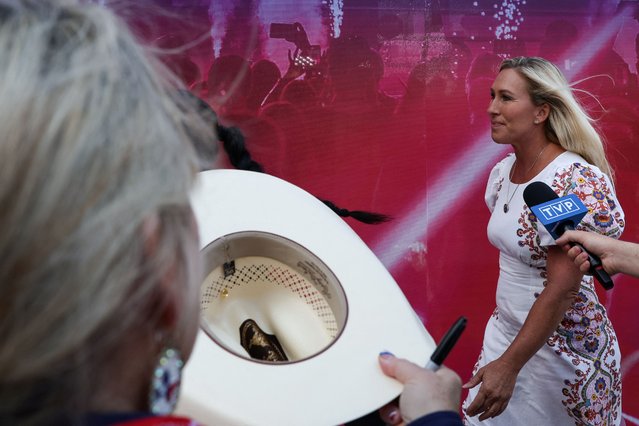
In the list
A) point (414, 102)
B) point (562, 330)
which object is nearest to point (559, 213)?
point (562, 330)

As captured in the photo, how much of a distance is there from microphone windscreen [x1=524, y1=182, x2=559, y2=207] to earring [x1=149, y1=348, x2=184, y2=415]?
43.4 inches

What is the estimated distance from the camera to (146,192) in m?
0.44

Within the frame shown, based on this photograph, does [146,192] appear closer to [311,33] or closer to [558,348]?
[558,348]

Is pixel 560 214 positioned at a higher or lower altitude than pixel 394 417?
higher

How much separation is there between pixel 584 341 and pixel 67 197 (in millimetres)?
1632

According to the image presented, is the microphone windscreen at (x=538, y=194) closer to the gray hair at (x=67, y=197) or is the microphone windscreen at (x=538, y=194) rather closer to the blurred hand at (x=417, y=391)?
the blurred hand at (x=417, y=391)

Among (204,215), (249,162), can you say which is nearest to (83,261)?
(204,215)

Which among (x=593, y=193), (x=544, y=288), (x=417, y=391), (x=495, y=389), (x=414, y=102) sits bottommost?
(x=495, y=389)

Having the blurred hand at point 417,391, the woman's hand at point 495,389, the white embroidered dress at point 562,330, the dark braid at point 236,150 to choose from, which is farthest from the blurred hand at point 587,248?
the dark braid at point 236,150

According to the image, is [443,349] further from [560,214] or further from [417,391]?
[560,214]

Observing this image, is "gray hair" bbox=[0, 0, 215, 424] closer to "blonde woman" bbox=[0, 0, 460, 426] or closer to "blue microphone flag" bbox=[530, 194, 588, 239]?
"blonde woman" bbox=[0, 0, 460, 426]

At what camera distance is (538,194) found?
4.70 feet

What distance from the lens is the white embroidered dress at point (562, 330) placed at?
167cm

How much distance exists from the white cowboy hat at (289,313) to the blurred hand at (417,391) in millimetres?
20
